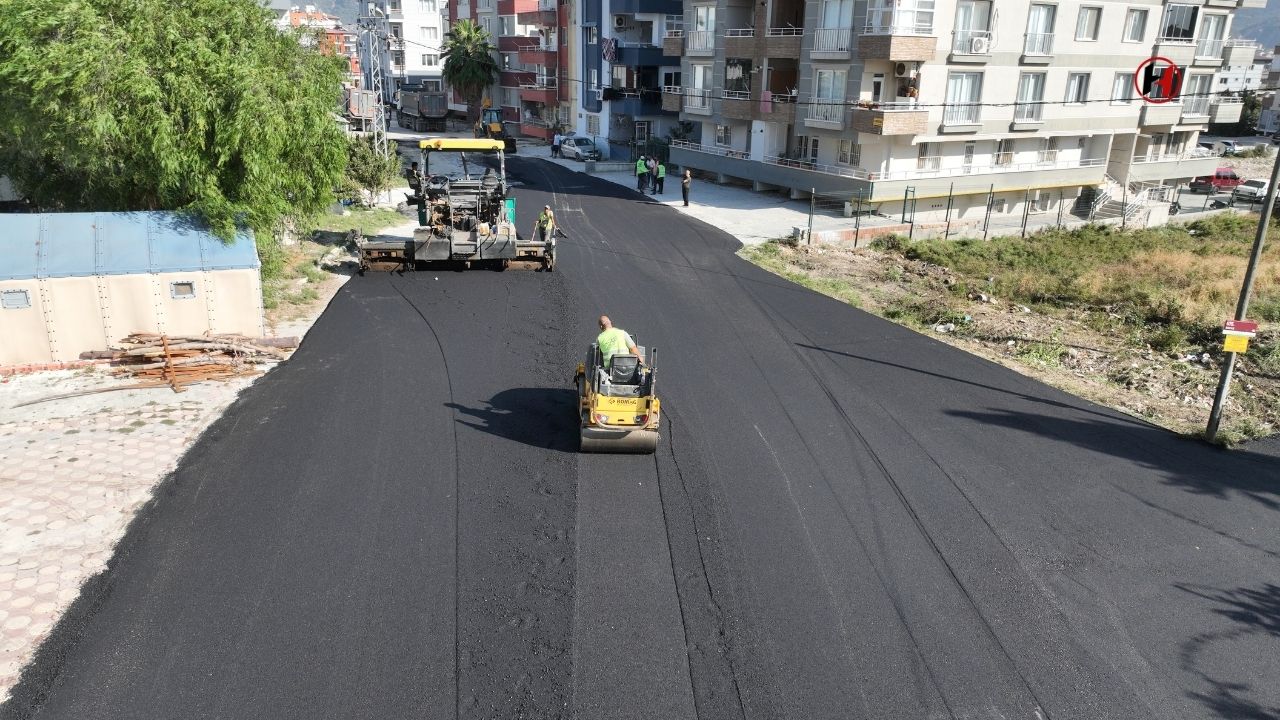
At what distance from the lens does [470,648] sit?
829 centimetres

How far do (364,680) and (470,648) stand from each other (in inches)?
39.1

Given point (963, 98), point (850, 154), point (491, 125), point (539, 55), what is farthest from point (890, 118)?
point (539, 55)

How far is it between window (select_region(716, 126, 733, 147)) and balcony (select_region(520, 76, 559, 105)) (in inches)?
756

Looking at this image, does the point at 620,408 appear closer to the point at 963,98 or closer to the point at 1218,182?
the point at 963,98

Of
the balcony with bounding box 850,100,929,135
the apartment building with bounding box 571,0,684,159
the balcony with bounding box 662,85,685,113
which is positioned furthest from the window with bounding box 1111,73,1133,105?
the apartment building with bounding box 571,0,684,159

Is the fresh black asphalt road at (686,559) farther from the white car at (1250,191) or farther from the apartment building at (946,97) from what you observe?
the white car at (1250,191)

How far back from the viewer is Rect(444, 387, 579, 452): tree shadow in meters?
12.7

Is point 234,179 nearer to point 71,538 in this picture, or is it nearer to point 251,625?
point 71,538

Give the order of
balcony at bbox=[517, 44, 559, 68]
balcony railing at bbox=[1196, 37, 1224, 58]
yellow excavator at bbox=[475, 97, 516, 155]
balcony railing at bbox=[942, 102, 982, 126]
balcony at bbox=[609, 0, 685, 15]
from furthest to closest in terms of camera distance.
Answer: balcony at bbox=[517, 44, 559, 68] < yellow excavator at bbox=[475, 97, 516, 155] < balcony at bbox=[609, 0, 685, 15] < balcony railing at bbox=[1196, 37, 1224, 58] < balcony railing at bbox=[942, 102, 982, 126]

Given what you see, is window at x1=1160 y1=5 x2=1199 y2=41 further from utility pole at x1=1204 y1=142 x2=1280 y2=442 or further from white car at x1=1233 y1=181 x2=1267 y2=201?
utility pole at x1=1204 y1=142 x2=1280 y2=442

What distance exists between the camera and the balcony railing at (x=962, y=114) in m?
33.2

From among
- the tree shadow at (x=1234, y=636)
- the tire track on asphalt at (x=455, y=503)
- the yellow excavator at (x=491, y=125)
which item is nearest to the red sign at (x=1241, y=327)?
the tree shadow at (x=1234, y=636)

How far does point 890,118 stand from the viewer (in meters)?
31.3

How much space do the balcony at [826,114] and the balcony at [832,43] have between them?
165cm
